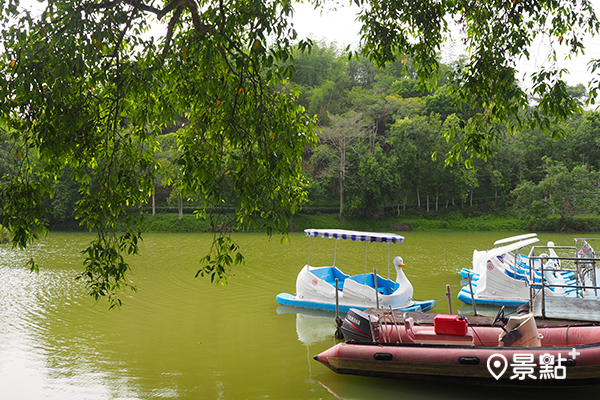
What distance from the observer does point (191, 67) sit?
4.29 m

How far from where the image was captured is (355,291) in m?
10.3

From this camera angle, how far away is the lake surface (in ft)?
21.0

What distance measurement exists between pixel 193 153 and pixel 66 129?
3.09ft

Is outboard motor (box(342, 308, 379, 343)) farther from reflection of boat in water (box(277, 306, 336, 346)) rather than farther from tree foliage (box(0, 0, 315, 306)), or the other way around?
tree foliage (box(0, 0, 315, 306))

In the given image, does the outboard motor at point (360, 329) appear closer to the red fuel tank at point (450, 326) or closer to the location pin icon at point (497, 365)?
the red fuel tank at point (450, 326)

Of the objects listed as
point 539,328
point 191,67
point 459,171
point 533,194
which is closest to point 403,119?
point 459,171

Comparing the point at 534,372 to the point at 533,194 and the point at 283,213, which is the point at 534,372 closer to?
the point at 283,213

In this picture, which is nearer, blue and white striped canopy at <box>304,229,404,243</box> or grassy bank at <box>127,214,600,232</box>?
blue and white striped canopy at <box>304,229,404,243</box>

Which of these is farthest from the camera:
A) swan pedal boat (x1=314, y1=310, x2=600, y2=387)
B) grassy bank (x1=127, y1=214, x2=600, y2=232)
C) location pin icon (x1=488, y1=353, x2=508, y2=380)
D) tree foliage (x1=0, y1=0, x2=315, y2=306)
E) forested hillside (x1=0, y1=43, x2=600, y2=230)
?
forested hillside (x1=0, y1=43, x2=600, y2=230)

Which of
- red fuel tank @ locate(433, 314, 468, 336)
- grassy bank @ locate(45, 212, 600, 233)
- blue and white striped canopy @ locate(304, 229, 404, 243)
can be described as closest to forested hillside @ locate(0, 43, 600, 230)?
grassy bank @ locate(45, 212, 600, 233)

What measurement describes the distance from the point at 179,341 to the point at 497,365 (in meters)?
5.43

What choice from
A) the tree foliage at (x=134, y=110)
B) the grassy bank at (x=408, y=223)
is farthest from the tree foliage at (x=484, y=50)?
the grassy bank at (x=408, y=223)

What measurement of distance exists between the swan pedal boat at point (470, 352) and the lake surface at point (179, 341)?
378 mm

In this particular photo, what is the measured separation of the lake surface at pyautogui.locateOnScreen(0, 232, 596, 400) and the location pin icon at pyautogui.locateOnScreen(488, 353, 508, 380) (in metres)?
0.51
